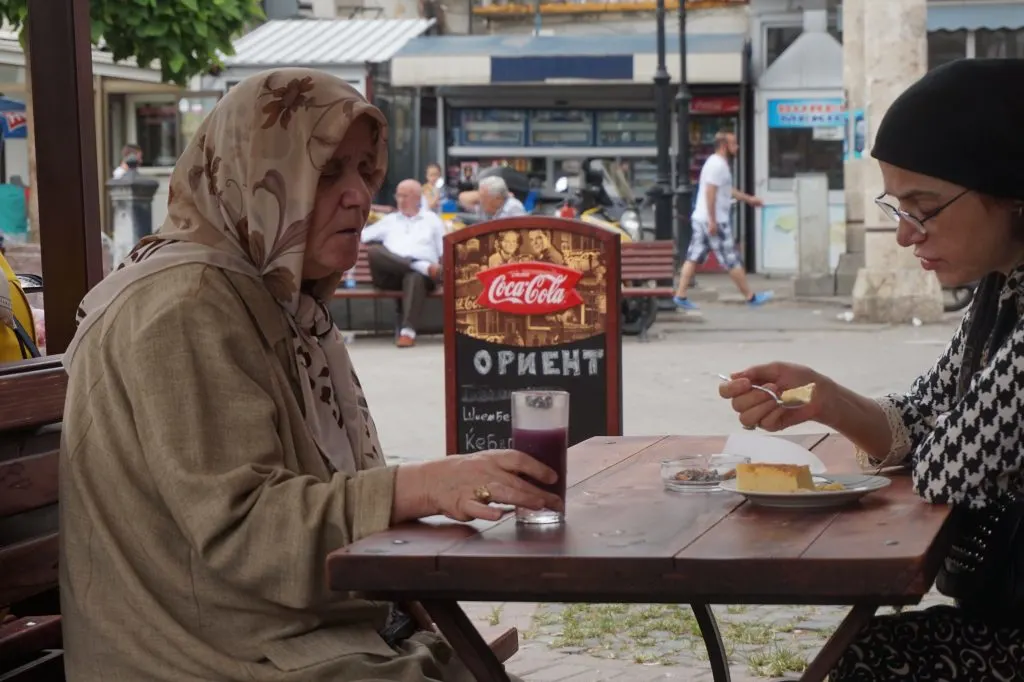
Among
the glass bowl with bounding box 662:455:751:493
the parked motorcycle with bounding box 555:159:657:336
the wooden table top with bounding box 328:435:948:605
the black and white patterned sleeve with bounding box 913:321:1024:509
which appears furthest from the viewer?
the parked motorcycle with bounding box 555:159:657:336

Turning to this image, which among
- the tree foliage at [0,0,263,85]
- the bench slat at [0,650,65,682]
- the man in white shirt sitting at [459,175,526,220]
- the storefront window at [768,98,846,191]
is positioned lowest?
the bench slat at [0,650,65,682]

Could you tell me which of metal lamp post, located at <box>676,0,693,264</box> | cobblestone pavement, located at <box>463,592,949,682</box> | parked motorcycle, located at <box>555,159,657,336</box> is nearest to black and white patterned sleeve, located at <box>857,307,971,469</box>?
cobblestone pavement, located at <box>463,592,949,682</box>

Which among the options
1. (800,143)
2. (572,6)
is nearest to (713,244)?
(800,143)

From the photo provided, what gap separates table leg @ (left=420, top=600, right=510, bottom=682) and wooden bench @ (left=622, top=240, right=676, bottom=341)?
1260cm

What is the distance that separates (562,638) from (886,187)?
2659 mm

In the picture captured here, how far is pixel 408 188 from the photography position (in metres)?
15.6

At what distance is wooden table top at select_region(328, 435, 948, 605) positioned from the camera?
2.27 meters

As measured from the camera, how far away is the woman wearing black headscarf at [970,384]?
271 cm

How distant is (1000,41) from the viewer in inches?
1009

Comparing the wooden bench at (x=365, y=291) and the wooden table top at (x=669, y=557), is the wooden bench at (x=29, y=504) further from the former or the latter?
the wooden bench at (x=365, y=291)

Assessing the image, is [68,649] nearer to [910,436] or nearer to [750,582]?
[750,582]

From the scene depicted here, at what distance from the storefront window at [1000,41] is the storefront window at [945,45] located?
0.24 m

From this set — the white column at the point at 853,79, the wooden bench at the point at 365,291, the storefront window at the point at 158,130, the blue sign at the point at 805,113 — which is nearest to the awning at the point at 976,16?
the blue sign at the point at 805,113

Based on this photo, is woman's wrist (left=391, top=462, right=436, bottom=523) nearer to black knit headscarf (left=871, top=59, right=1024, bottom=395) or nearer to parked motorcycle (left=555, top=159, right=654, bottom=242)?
black knit headscarf (left=871, top=59, right=1024, bottom=395)
